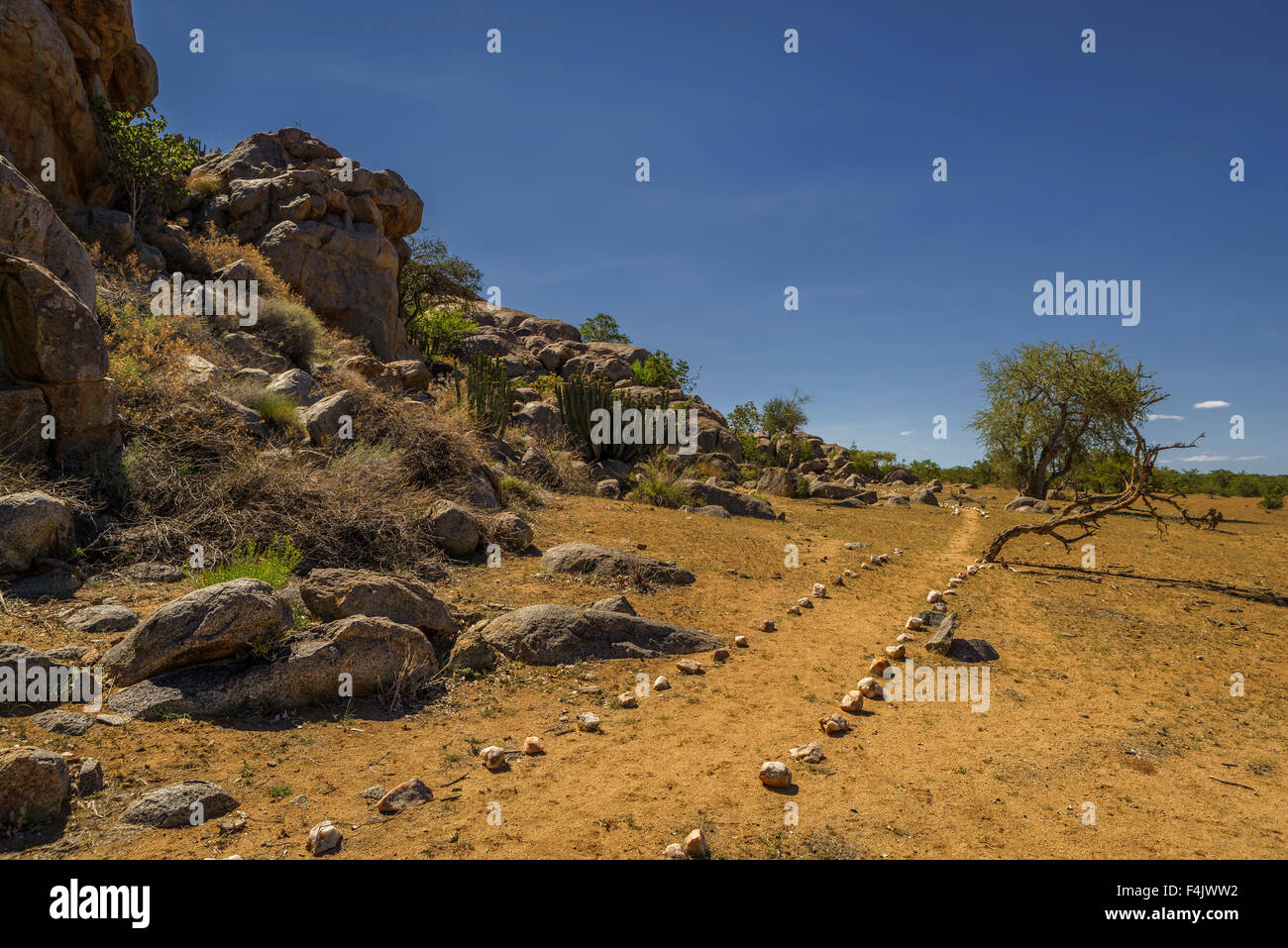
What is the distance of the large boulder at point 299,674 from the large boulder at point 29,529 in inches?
98.3

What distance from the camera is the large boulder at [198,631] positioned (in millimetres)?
4543

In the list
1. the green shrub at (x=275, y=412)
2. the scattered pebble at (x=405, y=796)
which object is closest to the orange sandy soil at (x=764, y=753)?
the scattered pebble at (x=405, y=796)

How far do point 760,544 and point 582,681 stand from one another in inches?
303

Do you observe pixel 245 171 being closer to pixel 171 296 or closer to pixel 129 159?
pixel 129 159

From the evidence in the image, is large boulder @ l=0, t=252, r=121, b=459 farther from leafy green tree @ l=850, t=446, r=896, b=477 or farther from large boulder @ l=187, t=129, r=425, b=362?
leafy green tree @ l=850, t=446, r=896, b=477

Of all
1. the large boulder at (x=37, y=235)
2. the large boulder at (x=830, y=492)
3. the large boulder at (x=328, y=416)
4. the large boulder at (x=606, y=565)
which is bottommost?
the large boulder at (x=606, y=565)

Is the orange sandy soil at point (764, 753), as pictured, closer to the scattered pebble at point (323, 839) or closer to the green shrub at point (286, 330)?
the scattered pebble at point (323, 839)

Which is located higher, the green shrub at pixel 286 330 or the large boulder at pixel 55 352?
the green shrub at pixel 286 330

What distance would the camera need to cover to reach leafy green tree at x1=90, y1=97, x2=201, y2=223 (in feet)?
51.7

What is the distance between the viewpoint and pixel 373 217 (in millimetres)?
23516

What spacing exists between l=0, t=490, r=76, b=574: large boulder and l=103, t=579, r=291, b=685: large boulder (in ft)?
6.61

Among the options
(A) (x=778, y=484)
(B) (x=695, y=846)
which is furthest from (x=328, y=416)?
(A) (x=778, y=484)

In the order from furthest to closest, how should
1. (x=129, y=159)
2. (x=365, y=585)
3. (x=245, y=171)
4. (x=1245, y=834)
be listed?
(x=245, y=171) → (x=129, y=159) → (x=365, y=585) → (x=1245, y=834)
